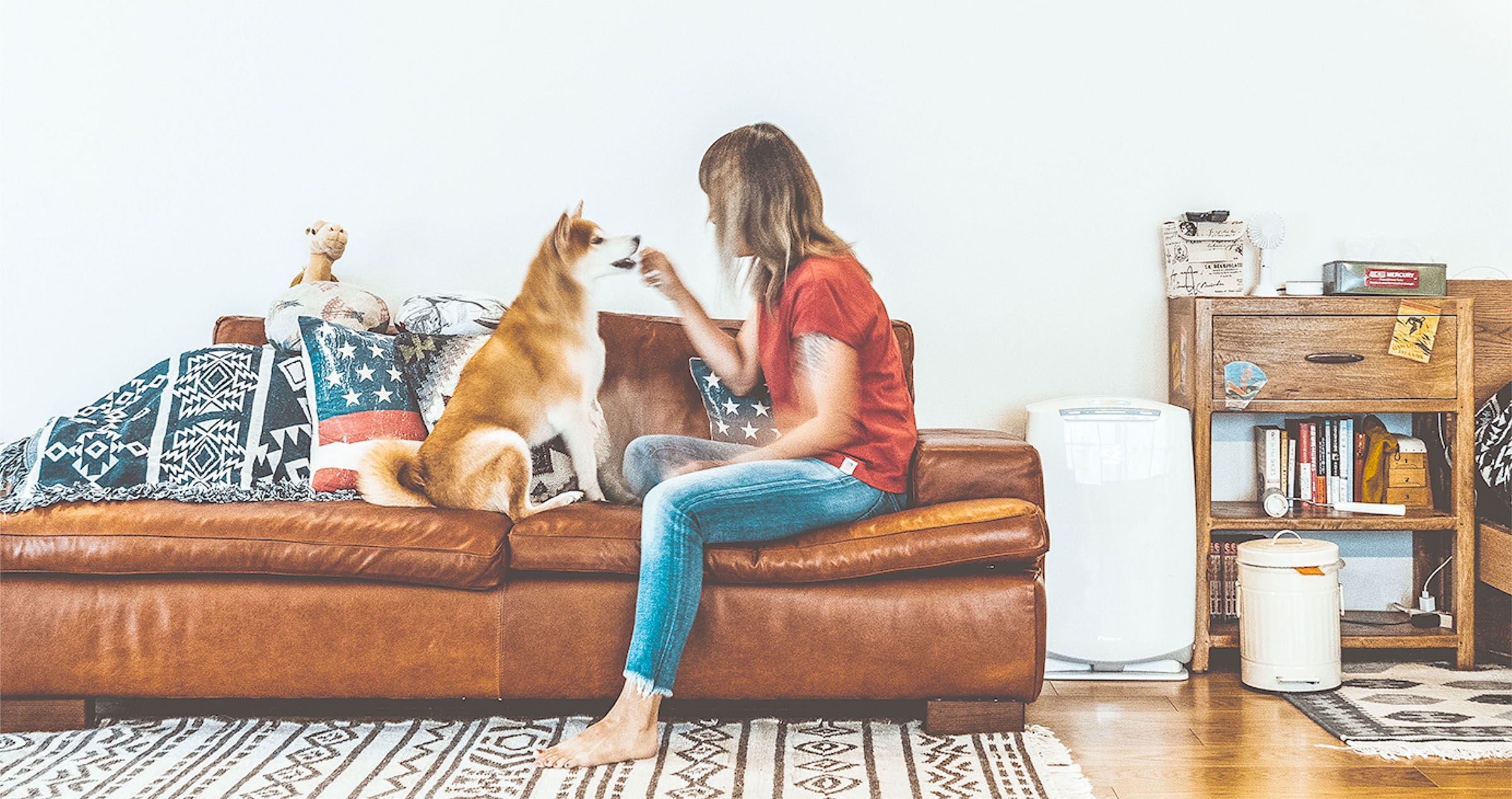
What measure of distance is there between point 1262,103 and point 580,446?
204 cm

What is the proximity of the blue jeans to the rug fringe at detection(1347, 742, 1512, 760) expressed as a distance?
0.96m

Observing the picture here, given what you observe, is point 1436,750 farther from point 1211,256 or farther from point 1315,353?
point 1211,256

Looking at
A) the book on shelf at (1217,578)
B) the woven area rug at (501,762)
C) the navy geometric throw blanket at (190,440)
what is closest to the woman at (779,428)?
the woven area rug at (501,762)

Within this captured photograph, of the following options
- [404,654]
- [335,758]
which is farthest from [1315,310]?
[335,758]

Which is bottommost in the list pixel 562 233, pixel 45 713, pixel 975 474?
pixel 45 713

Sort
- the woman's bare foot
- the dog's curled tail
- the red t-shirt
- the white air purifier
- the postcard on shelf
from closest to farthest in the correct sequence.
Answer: the woman's bare foot
the red t-shirt
the dog's curled tail
the white air purifier
the postcard on shelf

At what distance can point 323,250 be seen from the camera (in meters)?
2.78

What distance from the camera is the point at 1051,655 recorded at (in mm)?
2535

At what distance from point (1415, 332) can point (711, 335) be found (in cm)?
169

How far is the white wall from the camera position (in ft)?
9.49

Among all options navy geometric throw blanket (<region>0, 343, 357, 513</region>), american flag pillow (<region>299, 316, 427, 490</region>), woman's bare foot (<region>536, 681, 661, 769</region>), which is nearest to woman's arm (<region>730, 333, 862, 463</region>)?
woman's bare foot (<region>536, 681, 661, 769</region>)

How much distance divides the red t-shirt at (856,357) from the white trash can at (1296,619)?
2.93 ft

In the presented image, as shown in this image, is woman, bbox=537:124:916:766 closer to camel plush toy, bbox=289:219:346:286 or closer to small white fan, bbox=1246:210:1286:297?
camel plush toy, bbox=289:219:346:286

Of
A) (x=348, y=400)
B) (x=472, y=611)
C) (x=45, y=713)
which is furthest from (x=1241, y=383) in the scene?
(x=45, y=713)
